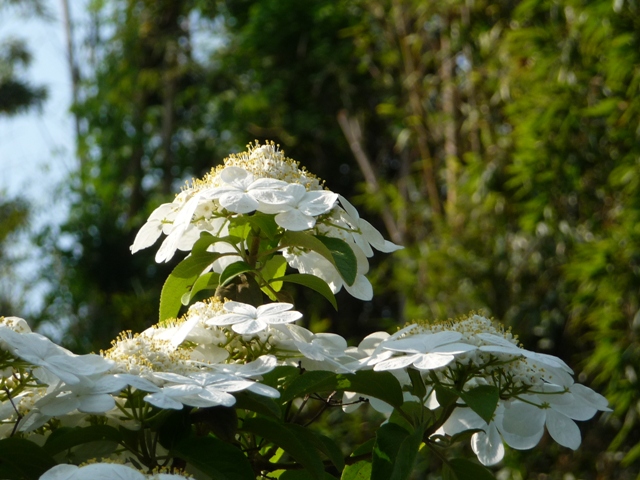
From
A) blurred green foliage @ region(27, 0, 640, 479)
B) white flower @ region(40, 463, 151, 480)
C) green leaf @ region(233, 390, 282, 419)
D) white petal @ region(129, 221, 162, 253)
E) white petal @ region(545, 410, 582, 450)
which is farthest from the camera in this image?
blurred green foliage @ region(27, 0, 640, 479)

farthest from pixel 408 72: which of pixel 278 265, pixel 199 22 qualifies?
pixel 278 265

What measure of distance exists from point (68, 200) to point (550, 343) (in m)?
4.51

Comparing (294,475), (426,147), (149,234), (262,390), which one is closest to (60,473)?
(262,390)

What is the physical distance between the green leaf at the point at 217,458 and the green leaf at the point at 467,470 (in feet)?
0.61

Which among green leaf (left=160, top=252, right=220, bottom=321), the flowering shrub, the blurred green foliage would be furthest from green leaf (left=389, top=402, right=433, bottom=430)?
the blurred green foliage

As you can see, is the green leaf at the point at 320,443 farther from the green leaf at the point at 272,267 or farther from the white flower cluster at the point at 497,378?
the green leaf at the point at 272,267

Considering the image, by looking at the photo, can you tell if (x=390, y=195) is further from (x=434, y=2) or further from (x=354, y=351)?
(x=354, y=351)

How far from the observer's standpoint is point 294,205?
70 cm

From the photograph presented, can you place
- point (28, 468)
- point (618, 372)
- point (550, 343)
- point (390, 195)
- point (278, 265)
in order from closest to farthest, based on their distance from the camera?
point (28, 468)
point (278, 265)
point (618, 372)
point (550, 343)
point (390, 195)

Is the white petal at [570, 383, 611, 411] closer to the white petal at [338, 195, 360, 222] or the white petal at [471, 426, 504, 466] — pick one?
the white petal at [471, 426, 504, 466]

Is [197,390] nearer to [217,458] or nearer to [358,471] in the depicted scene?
[217,458]

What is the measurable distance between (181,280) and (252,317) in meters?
0.17

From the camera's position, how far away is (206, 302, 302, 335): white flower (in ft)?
2.06

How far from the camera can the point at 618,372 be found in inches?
128
